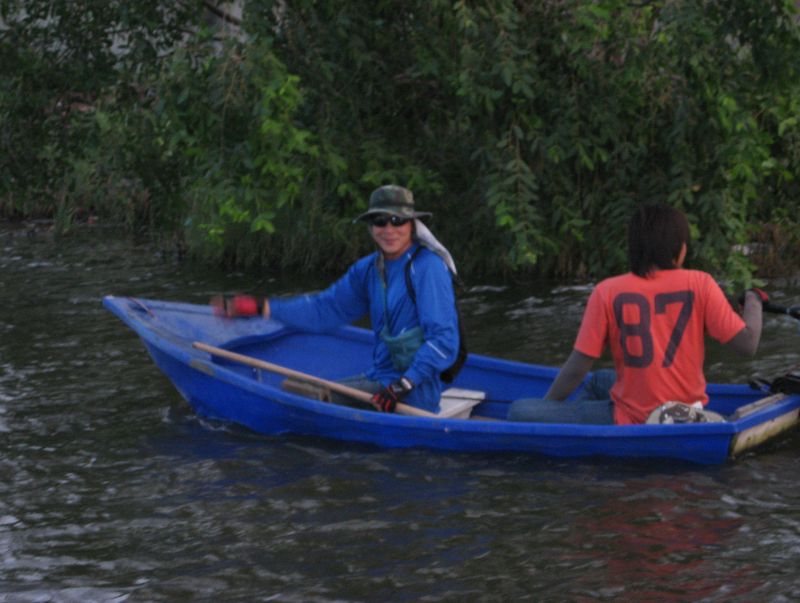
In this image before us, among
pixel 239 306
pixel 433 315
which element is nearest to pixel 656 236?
pixel 433 315

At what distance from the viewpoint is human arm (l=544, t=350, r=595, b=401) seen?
6.81 meters

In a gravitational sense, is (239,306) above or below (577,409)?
above

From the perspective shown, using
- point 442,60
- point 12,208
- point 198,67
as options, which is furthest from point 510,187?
point 12,208

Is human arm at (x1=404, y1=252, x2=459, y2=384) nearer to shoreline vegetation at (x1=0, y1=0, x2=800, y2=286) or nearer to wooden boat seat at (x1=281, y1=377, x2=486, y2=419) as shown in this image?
wooden boat seat at (x1=281, y1=377, x2=486, y2=419)

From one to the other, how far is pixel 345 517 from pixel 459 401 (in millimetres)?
1734

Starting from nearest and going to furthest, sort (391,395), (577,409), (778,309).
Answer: (778,309) → (577,409) → (391,395)

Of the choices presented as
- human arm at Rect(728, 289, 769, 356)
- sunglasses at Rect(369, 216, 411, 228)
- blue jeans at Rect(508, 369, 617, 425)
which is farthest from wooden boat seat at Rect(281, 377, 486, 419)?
human arm at Rect(728, 289, 769, 356)

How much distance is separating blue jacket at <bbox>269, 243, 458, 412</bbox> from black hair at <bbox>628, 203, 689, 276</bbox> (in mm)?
1209

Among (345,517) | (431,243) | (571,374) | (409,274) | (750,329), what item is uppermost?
(431,243)

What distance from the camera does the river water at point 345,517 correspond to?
5.81 m

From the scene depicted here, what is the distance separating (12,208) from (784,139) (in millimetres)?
10660

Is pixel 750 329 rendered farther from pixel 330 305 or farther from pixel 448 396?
pixel 330 305

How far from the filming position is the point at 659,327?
662 cm

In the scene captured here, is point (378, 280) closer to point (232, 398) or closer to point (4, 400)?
point (232, 398)
